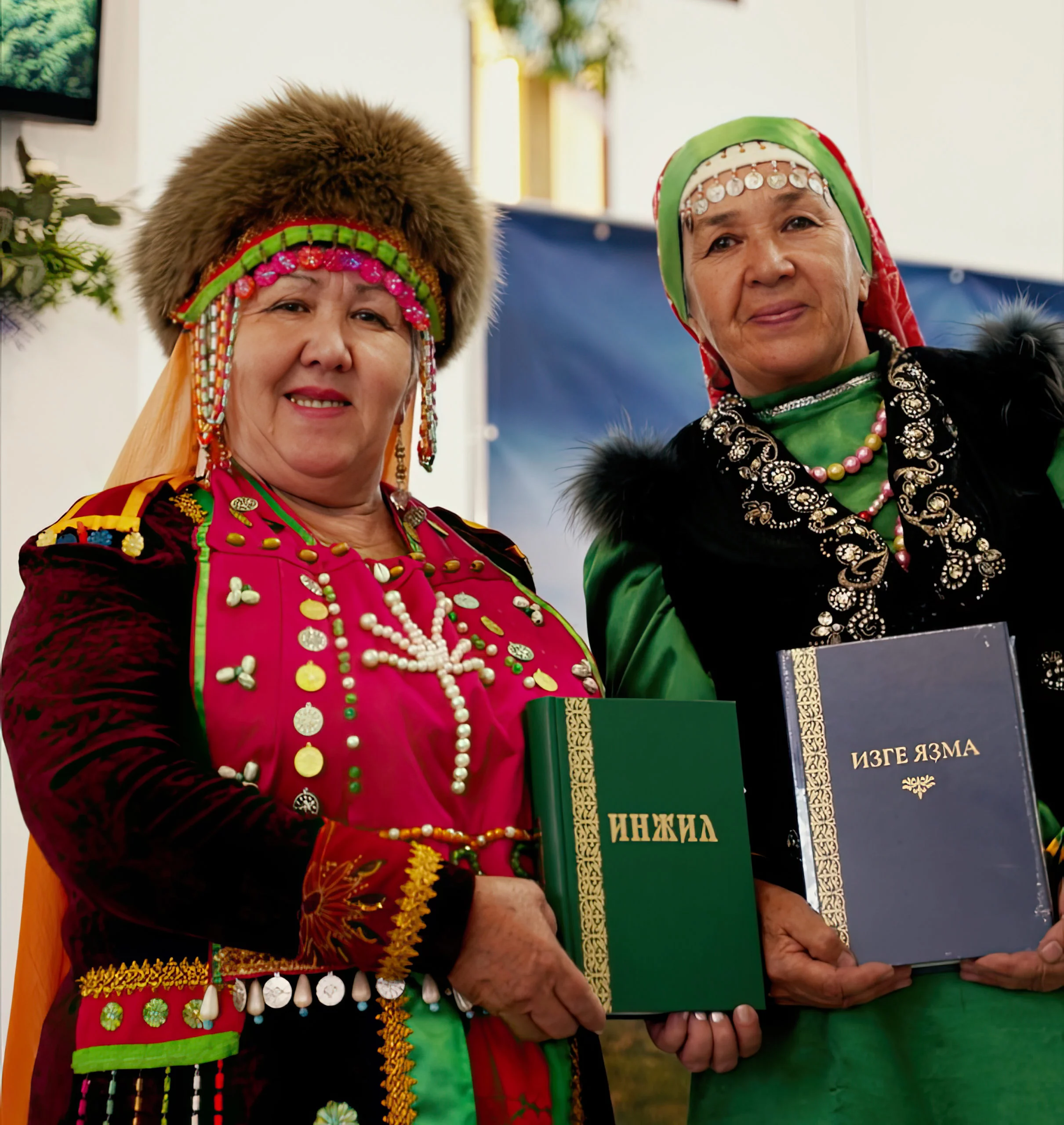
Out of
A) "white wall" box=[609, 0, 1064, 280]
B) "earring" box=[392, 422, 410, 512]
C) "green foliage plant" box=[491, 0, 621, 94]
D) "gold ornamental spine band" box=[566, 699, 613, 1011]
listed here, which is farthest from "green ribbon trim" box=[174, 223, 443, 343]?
"white wall" box=[609, 0, 1064, 280]

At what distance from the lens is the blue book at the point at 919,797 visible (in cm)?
174

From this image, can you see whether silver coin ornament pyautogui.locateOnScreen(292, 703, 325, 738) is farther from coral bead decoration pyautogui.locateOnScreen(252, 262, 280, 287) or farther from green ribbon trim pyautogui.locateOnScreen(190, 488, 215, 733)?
coral bead decoration pyautogui.locateOnScreen(252, 262, 280, 287)

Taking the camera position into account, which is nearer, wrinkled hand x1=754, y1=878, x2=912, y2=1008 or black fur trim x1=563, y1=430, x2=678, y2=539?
wrinkled hand x1=754, y1=878, x2=912, y2=1008

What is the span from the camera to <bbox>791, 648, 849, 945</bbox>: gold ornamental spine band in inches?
70.6

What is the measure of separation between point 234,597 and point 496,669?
1.26 ft

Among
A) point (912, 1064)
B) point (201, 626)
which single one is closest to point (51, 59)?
point (201, 626)

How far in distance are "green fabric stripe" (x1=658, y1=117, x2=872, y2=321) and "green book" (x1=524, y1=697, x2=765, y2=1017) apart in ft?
2.90

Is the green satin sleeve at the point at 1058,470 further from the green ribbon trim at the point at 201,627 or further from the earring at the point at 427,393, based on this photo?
the green ribbon trim at the point at 201,627

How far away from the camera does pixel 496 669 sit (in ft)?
→ 6.37

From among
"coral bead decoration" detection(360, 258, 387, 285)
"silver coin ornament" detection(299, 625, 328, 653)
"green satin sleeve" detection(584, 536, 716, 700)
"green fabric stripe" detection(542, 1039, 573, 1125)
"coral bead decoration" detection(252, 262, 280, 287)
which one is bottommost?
"green fabric stripe" detection(542, 1039, 573, 1125)

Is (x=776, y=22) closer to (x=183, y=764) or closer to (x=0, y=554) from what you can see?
(x=0, y=554)

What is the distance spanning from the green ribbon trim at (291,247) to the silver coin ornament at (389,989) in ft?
3.34

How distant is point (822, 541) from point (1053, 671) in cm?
37

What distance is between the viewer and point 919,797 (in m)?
1.77
